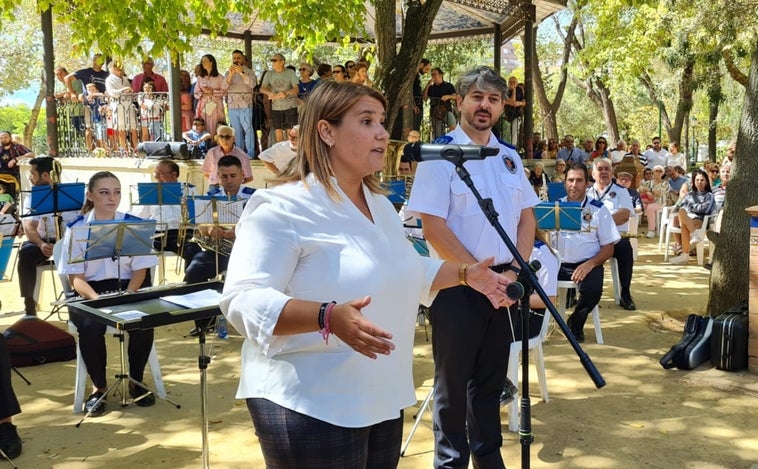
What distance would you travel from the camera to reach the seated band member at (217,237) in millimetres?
7172

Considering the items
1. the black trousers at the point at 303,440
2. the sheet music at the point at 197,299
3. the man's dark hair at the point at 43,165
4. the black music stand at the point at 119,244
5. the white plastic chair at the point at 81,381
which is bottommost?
the white plastic chair at the point at 81,381

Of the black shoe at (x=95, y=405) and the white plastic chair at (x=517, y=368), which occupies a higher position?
the white plastic chair at (x=517, y=368)

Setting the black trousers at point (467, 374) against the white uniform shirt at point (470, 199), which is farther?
the white uniform shirt at point (470, 199)

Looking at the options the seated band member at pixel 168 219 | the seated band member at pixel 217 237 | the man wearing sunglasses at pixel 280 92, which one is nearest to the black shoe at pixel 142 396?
the seated band member at pixel 217 237

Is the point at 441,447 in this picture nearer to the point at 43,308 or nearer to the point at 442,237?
the point at 442,237

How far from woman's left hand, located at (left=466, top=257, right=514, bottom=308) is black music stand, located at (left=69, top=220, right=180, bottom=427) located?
3.35 meters

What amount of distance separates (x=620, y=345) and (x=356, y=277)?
561cm

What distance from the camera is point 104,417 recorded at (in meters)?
5.19

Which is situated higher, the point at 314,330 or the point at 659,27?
the point at 659,27

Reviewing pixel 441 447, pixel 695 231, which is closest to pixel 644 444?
pixel 441 447

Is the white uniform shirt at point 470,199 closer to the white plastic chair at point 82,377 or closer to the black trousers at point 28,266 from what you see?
the white plastic chair at point 82,377

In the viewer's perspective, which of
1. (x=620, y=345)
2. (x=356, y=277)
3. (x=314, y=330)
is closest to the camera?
(x=314, y=330)

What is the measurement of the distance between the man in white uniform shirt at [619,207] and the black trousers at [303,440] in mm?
7163

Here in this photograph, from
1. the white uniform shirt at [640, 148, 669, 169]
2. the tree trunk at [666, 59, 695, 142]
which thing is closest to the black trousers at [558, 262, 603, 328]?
the white uniform shirt at [640, 148, 669, 169]
